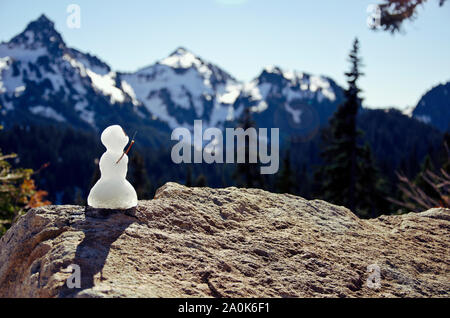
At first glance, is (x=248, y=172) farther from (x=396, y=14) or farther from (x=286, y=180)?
(x=396, y=14)

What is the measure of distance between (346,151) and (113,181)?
2106 centimetres

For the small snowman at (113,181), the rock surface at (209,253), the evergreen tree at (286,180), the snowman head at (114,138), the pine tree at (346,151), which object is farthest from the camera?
the evergreen tree at (286,180)

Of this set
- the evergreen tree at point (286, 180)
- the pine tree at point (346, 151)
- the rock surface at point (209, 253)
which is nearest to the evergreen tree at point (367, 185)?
Result: the pine tree at point (346, 151)

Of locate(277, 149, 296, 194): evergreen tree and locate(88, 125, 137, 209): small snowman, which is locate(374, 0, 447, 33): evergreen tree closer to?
locate(88, 125, 137, 209): small snowman

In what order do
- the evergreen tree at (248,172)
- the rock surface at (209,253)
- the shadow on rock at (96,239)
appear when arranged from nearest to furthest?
the shadow on rock at (96,239) < the rock surface at (209,253) < the evergreen tree at (248,172)

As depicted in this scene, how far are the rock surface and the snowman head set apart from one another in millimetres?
672

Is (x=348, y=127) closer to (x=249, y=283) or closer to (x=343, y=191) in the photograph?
(x=343, y=191)

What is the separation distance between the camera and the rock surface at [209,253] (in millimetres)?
2977

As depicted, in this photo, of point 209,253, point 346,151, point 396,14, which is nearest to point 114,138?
point 209,253

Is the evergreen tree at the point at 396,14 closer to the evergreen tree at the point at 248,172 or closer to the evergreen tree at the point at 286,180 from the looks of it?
the evergreen tree at the point at 248,172

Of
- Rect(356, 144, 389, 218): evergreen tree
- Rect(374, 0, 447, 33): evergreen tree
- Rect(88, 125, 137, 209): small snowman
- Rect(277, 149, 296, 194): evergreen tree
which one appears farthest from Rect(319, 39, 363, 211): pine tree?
Rect(88, 125, 137, 209): small snowman

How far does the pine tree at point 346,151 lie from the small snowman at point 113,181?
2015 cm

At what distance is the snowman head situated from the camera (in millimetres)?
3873

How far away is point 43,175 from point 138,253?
14986cm
